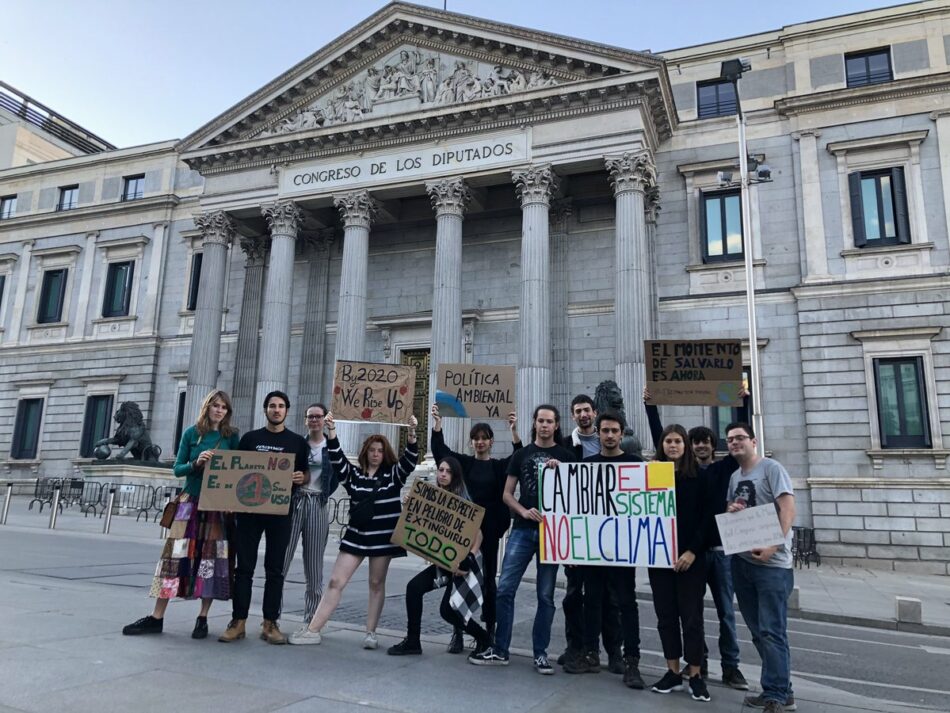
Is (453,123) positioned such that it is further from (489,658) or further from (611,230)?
(489,658)

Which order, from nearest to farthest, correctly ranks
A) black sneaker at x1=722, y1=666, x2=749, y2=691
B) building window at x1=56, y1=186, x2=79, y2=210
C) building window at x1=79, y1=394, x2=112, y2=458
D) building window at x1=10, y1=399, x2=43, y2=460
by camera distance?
black sneaker at x1=722, y1=666, x2=749, y2=691 < building window at x1=79, y1=394, x2=112, y2=458 < building window at x1=10, y1=399, x2=43, y2=460 < building window at x1=56, y1=186, x2=79, y2=210

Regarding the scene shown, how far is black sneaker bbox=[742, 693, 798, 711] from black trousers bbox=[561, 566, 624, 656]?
106cm

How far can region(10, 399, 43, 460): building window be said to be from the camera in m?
35.2

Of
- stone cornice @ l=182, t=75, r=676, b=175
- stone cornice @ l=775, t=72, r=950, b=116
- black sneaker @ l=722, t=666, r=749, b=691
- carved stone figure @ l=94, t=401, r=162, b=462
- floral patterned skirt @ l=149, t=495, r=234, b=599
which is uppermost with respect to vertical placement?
stone cornice @ l=775, t=72, r=950, b=116

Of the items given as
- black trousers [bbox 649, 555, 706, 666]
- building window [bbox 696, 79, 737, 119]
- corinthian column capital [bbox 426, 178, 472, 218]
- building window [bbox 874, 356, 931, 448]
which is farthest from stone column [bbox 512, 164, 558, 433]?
black trousers [bbox 649, 555, 706, 666]

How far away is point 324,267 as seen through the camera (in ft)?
100

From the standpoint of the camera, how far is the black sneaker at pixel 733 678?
6344 mm

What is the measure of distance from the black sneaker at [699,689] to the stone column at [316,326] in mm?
23850

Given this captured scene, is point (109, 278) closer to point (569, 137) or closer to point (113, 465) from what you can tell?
point (113, 465)

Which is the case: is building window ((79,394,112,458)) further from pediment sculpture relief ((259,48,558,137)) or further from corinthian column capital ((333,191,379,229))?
corinthian column capital ((333,191,379,229))

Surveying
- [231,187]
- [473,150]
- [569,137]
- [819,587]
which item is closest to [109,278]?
[231,187]

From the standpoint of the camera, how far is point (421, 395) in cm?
2753

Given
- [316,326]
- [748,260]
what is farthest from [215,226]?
[748,260]

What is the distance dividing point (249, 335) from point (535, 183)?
45.8 ft
